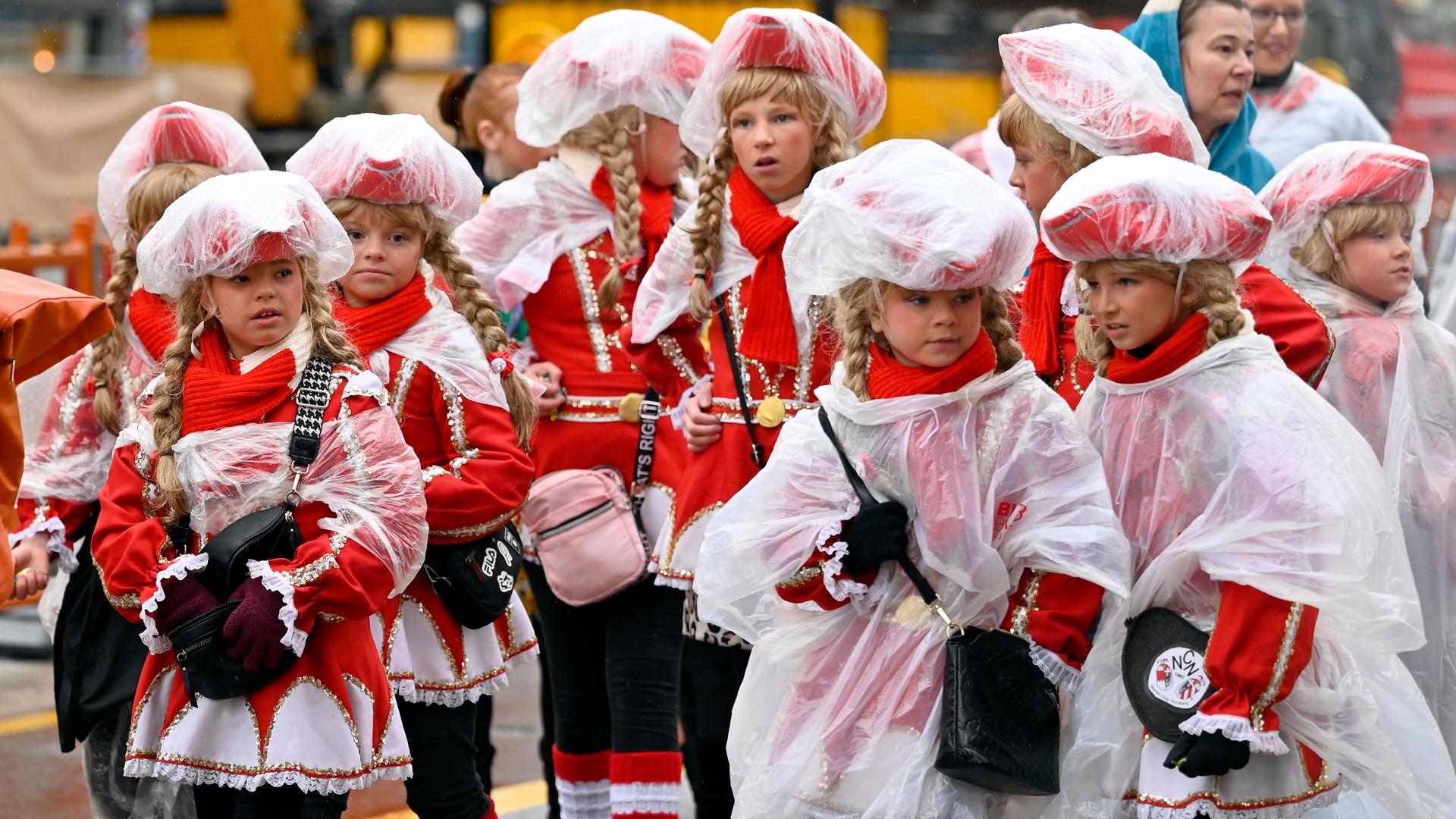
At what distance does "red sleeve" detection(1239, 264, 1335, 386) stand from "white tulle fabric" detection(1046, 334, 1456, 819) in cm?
52

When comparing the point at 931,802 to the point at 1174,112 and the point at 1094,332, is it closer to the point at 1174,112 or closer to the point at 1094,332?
the point at 1094,332

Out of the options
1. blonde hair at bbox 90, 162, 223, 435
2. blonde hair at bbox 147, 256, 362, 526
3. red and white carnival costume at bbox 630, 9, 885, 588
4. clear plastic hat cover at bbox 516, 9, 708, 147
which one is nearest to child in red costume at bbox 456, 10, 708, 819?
clear plastic hat cover at bbox 516, 9, 708, 147

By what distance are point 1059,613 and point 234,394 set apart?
5.74 feet

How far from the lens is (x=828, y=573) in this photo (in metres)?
3.69

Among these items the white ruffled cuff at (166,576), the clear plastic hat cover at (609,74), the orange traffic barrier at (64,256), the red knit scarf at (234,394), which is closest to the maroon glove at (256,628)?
the white ruffled cuff at (166,576)

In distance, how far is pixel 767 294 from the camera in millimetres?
4602

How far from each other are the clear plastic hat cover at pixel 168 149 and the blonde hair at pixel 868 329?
1.79 metres

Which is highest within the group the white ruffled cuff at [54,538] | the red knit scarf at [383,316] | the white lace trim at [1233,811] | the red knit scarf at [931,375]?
the red knit scarf at [931,375]

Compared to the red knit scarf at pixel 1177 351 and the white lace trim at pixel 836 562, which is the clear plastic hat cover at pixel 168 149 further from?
the red knit scarf at pixel 1177 351

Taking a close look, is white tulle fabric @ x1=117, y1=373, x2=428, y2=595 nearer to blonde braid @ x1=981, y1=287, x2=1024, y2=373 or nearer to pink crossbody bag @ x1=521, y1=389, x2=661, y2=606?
pink crossbody bag @ x1=521, y1=389, x2=661, y2=606

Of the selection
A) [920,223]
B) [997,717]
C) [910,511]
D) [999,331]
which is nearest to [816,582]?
[910,511]

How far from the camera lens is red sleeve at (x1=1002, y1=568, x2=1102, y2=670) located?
367 centimetres

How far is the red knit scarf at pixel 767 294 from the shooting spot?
4.58m

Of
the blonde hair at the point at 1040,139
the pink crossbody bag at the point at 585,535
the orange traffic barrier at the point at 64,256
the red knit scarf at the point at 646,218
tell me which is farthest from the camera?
the orange traffic barrier at the point at 64,256
